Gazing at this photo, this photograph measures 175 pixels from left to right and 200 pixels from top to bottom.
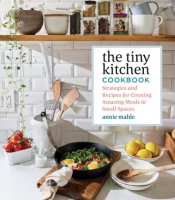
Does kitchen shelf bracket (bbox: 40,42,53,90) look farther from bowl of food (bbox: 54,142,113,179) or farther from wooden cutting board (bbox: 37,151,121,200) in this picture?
wooden cutting board (bbox: 37,151,121,200)

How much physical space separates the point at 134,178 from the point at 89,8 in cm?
85

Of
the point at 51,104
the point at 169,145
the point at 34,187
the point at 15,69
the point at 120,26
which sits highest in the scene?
the point at 120,26

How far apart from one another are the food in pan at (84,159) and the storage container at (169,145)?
37 centimetres

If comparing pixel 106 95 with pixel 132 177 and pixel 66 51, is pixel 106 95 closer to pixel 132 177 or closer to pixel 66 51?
pixel 66 51

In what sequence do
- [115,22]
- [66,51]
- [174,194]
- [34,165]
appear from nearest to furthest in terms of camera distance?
1. [174,194]
2. [115,22]
3. [34,165]
4. [66,51]

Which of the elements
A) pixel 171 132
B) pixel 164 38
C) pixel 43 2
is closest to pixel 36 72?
pixel 43 2

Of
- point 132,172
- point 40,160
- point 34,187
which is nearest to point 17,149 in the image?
point 40,160

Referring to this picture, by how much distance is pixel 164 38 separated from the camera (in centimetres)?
147

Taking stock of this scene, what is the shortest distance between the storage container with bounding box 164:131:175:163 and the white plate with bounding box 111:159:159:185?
20 cm

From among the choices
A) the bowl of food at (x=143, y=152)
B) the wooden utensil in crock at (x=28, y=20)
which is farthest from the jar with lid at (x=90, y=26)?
the bowl of food at (x=143, y=152)

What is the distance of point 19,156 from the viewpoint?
5.34ft

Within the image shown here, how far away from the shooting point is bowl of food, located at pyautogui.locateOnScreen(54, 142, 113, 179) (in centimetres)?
144

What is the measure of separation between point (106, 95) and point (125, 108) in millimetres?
137

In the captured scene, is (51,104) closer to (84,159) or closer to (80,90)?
(80,90)
